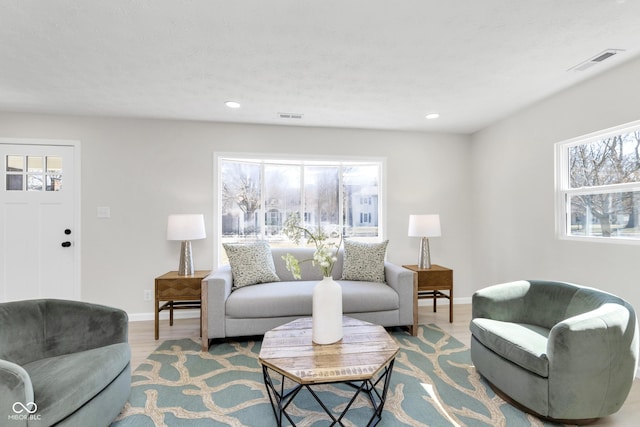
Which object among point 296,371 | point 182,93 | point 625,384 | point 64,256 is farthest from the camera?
point 64,256

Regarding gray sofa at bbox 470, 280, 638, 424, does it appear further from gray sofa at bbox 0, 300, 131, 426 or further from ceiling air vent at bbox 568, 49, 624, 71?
gray sofa at bbox 0, 300, 131, 426

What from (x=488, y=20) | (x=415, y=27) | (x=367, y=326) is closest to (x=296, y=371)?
(x=367, y=326)

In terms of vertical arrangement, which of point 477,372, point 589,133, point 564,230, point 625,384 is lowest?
point 477,372

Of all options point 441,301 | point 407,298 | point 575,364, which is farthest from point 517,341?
point 441,301

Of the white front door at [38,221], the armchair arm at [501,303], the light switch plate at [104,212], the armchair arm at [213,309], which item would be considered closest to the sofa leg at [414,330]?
the armchair arm at [501,303]

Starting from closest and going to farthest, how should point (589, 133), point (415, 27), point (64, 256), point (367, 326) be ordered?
1. point (415, 27)
2. point (367, 326)
3. point (589, 133)
4. point (64, 256)

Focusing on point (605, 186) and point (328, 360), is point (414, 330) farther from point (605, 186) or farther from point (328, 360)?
point (605, 186)

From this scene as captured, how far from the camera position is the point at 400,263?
13.2 ft

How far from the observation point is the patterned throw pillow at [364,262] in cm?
329

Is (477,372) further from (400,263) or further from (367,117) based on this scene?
(367,117)

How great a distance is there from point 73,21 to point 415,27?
2083 mm

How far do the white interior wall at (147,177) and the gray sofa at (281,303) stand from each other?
1.02 m

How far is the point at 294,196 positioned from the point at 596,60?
3.15 metres

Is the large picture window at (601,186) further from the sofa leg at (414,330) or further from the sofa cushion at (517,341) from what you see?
the sofa leg at (414,330)
